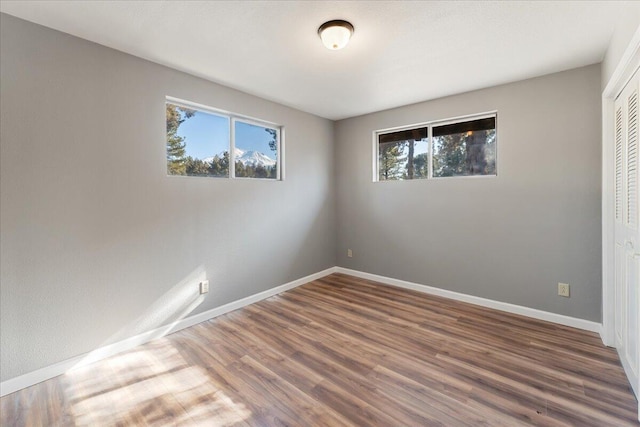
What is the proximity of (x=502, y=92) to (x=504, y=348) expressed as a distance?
2516mm

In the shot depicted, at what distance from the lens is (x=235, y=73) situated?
274 centimetres

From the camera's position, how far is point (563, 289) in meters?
2.75

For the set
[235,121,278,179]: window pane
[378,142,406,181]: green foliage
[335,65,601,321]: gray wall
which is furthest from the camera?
[378,142,406,181]: green foliage

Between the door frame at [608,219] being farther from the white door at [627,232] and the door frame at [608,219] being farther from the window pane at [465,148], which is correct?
the window pane at [465,148]

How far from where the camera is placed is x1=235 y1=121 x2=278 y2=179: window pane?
3.33m

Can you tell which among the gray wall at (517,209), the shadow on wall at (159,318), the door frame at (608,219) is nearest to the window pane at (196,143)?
the shadow on wall at (159,318)

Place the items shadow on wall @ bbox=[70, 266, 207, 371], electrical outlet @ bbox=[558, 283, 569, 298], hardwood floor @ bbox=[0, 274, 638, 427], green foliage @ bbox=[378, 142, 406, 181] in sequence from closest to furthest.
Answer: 1. hardwood floor @ bbox=[0, 274, 638, 427]
2. shadow on wall @ bbox=[70, 266, 207, 371]
3. electrical outlet @ bbox=[558, 283, 569, 298]
4. green foliage @ bbox=[378, 142, 406, 181]

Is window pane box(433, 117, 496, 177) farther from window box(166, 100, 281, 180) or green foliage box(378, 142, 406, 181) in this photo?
window box(166, 100, 281, 180)

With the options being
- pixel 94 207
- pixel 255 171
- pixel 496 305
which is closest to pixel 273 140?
pixel 255 171

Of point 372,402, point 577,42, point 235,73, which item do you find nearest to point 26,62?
point 235,73

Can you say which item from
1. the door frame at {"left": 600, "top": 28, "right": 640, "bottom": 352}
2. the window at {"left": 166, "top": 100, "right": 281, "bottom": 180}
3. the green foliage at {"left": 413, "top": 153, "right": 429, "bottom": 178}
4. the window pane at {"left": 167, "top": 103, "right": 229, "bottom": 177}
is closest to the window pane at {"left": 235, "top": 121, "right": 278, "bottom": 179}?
the window at {"left": 166, "top": 100, "right": 281, "bottom": 180}

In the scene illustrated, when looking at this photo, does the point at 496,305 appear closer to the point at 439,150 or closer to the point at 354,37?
the point at 439,150

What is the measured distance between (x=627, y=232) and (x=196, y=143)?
3.57 metres

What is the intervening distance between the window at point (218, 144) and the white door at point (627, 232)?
320 centimetres
